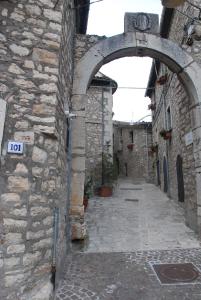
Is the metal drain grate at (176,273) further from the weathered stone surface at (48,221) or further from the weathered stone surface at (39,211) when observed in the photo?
the weathered stone surface at (39,211)

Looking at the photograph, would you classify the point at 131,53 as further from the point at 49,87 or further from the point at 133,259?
the point at 133,259

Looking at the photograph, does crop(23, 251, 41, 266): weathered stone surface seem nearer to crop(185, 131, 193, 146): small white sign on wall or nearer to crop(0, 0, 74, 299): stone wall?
crop(0, 0, 74, 299): stone wall

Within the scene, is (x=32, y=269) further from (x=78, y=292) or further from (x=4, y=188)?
(x=4, y=188)

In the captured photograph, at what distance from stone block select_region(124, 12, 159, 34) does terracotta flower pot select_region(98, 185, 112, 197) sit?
5932 millimetres

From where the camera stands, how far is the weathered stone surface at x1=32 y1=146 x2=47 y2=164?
2.80 m

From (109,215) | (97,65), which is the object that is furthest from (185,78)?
(109,215)

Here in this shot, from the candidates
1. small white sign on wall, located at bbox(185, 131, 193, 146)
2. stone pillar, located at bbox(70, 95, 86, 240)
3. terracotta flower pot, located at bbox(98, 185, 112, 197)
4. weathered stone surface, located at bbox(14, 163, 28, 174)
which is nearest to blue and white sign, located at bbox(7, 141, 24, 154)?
weathered stone surface, located at bbox(14, 163, 28, 174)

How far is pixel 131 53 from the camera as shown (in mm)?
5605

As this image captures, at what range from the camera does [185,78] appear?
213 inches

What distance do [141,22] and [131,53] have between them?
0.66 metres

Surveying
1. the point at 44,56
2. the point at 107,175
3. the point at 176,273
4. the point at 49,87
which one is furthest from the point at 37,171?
the point at 107,175

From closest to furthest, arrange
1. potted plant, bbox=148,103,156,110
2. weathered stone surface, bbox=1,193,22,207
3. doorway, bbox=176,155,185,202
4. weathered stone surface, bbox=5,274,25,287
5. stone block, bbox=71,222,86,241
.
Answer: weathered stone surface, bbox=5,274,25,287
weathered stone surface, bbox=1,193,22,207
stone block, bbox=71,222,86,241
doorway, bbox=176,155,185,202
potted plant, bbox=148,103,156,110

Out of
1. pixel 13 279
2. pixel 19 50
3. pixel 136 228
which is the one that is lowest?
pixel 136 228

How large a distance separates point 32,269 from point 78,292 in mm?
704
